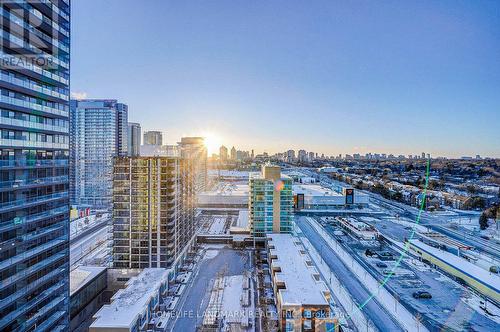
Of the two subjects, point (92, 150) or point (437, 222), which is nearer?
point (437, 222)

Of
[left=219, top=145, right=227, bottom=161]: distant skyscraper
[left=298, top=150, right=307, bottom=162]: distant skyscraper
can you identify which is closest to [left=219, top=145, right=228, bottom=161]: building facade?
[left=219, top=145, right=227, bottom=161]: distant skyscraper

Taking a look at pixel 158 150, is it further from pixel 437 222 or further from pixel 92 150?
pixel 437 222

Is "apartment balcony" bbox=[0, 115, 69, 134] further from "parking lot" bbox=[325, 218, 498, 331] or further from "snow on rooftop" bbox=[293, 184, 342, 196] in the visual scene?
"snow on rooftop" bbox=[293, 184, 342, 196]

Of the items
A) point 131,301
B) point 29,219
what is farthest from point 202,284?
point 29,219

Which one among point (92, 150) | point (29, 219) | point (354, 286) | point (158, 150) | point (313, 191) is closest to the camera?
point (29, 219)

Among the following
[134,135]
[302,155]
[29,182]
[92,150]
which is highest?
[134,135]

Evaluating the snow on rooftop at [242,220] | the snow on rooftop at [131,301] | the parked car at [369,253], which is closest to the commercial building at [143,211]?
the snow on rooftop at [131,301]

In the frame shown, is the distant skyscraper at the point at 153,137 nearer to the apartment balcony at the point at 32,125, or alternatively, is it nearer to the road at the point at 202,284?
the road at the point at 202,284
